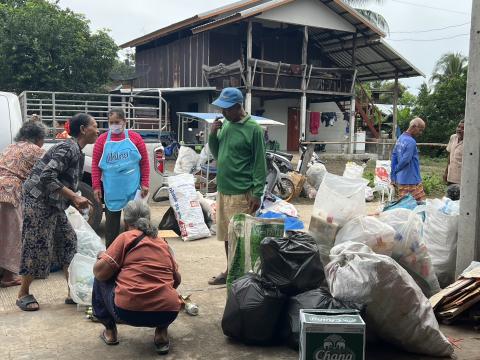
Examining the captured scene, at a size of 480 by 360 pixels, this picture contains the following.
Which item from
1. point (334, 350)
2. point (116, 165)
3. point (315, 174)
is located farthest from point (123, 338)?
point (315, 174)

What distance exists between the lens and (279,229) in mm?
4145

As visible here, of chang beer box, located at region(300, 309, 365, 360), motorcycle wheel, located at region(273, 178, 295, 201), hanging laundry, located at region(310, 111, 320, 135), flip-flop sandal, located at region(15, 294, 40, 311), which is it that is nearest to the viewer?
chang beer box, located at region(300, 309, 365, 360)

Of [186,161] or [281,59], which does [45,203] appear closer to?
[186,161]

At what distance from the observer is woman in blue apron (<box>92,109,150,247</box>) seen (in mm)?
5031

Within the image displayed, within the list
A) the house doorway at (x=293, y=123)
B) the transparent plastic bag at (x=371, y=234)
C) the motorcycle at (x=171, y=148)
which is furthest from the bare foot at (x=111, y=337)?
the house doorway at (x=293, y=123)

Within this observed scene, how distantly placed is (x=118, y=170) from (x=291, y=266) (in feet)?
7.48

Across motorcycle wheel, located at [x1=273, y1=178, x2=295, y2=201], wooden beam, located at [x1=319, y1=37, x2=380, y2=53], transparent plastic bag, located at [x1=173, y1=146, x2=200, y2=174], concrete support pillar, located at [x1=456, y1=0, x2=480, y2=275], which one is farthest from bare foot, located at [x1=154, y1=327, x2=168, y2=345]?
wooden beam, located at [x1=319, y1=37, x2=380, y2=53]

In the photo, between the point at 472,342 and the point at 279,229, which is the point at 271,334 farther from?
the point at 472,342

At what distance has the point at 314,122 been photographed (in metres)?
24.1

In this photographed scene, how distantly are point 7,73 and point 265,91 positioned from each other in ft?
30.9

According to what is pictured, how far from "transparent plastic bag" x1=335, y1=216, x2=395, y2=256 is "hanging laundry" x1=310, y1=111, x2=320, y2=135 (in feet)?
66.5

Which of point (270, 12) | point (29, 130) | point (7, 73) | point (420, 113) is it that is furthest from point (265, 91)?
point (29, 130)

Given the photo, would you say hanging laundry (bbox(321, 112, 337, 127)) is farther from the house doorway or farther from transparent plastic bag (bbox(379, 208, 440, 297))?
transparent plastic bag (bbox(379, 208, 440, 297))

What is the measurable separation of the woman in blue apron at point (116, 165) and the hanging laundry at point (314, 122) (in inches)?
773
